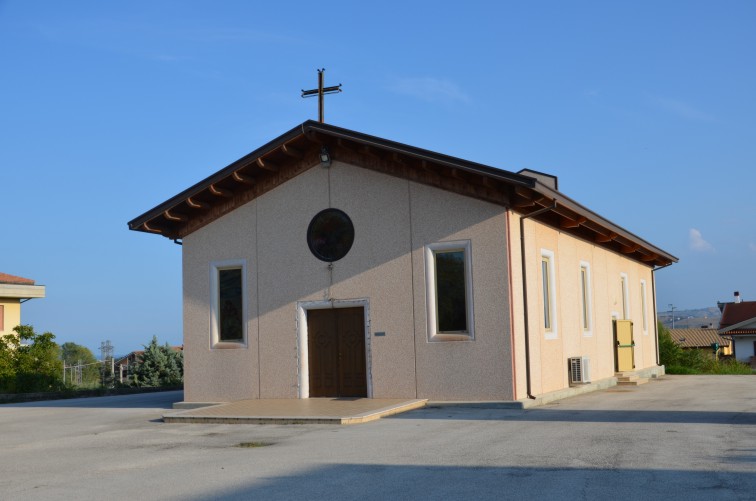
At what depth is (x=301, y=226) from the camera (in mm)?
17859

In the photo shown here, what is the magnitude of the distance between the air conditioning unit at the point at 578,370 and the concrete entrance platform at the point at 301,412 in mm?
4436

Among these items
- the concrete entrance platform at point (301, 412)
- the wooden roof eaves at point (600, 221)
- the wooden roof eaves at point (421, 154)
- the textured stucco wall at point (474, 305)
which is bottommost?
the concrete entrance platform at point (301, 412)

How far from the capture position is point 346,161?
691 inches

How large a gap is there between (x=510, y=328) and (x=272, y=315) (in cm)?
505

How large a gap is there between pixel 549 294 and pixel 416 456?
9.29 metres

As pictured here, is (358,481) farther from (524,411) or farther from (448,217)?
(448,217)

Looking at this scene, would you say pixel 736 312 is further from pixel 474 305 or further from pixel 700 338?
pixel 474 305

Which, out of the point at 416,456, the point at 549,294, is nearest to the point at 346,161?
the point at 549,294

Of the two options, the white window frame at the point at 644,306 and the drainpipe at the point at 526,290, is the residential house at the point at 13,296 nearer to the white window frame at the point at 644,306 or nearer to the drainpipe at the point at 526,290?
the white window frame at the point at 644,306

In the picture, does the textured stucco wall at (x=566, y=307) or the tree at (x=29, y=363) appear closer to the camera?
the textured stucco wall at (x=566, y=307)

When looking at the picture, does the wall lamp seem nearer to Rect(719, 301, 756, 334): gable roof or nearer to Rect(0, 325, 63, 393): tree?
Rect(0, 325, 63, 393): tree

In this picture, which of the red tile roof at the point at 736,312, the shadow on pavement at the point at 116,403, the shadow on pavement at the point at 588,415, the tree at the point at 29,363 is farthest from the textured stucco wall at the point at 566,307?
the red tile roof at the point at 736,312

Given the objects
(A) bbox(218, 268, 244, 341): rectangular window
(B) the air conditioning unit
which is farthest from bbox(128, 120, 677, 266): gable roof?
(B) the air conditioning unit

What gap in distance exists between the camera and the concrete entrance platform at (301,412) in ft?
45.7
